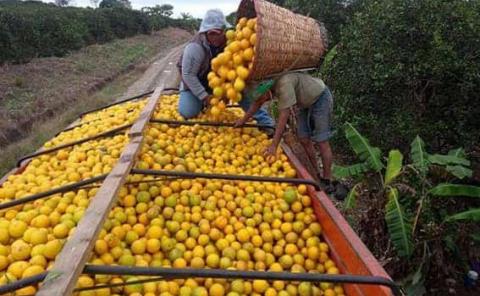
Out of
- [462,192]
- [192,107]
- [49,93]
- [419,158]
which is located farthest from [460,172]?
[49,93]

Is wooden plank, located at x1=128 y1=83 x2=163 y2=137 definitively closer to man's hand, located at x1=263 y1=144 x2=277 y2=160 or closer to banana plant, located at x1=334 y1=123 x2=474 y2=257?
man's hand, located at x1=263 y1=144 x2=277 y2=160

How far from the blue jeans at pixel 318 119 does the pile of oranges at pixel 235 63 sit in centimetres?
118

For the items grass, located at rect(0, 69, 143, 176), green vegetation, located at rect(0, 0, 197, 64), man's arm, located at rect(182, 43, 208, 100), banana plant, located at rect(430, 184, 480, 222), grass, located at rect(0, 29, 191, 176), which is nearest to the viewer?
banana plant, located at rect(430, 184, 480, 222)

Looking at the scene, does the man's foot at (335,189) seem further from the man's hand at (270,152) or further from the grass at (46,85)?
the grass at (46,85)

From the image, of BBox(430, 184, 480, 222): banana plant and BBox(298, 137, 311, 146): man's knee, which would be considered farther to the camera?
BBox(298, 137, 311, 146): man's knee

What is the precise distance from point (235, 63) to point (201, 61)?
1.10 m

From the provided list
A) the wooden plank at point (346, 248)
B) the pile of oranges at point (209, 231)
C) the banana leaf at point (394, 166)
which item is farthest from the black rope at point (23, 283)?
the banana leaf at point (394, 166)

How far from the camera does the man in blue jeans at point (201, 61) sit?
16.4 feet

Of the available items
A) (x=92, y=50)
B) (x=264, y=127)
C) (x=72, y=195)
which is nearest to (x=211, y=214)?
(x=72, y=195)

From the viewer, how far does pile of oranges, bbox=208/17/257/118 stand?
4.15m

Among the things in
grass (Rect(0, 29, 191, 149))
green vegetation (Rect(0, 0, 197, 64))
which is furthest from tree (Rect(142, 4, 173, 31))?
grass (Rect(0, 29, 191, 149))

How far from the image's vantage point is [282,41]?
4043 millimetres

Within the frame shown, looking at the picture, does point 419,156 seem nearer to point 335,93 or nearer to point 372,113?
point 372,113

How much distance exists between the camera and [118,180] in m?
2.84
